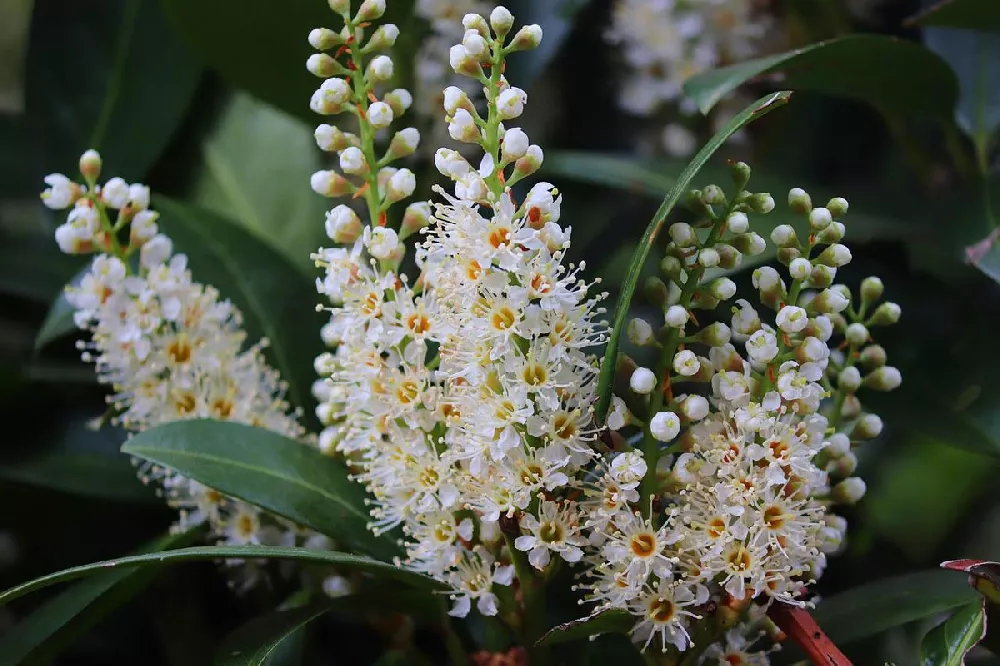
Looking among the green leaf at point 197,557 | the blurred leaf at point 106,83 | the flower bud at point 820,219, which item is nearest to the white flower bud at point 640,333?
the flower bud at point 820,219

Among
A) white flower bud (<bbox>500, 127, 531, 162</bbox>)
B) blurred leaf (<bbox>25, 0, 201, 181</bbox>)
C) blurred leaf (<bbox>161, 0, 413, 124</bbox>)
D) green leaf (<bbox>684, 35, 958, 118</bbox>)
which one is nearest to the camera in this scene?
white flower bud (<bbox>500, 127, 531, 162</bbox>)

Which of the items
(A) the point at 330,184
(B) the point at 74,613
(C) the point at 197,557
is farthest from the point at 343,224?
(B) the point at 74,613

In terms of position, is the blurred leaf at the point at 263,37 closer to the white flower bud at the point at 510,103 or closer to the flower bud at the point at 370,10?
the flower bud at the point at 370,10

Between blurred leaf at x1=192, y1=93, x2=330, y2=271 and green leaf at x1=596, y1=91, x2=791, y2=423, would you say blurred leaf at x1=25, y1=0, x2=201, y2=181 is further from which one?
green leaf at x1=596, y1=91, x2=791, y2=423

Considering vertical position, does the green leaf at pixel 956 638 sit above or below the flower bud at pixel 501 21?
below

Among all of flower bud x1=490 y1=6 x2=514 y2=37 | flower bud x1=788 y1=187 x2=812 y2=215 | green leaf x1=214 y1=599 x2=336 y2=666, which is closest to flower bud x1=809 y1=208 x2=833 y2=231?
flower bud x1=788 y1=187 x2=812 y2=215

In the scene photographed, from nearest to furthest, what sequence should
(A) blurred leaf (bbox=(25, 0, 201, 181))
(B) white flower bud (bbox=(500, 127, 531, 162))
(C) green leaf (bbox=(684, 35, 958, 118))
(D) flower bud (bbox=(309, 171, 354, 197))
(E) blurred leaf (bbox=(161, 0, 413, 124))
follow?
(B) white flower bud (bbox=(500, 127, 531, 162)) → (D) flower bud (bbox=(309, 171, 354, 197)) → (C) green leaf (bbox=(684, 35, 958, 118)) → (E) blurred leaf (bbox=(161, 0, 413, 124)) → (A) blurred leaf (bbox=(25, 0, 201, 181))
